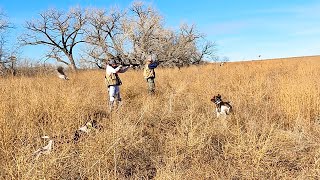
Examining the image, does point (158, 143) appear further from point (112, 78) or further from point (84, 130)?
point (112, 78)

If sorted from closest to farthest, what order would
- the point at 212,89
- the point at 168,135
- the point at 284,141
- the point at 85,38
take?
the point at 284,141, the point at 168,135, the point at 212,89, the point at 85,38

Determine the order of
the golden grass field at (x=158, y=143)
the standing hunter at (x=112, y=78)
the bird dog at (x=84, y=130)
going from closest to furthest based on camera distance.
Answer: the golden grass field at (x=158, y=143) → the bird dog at (x=84, y=130) → the standing hunter at (x=112, y=78)

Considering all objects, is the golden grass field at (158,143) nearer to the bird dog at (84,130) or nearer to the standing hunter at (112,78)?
the bird dog at (84,130)

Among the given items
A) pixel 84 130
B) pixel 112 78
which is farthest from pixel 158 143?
pixel 112 78

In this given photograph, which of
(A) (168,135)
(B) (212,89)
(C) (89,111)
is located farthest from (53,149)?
(B) (212,89)

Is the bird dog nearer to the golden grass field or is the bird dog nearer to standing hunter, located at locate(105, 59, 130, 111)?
the golden grass field

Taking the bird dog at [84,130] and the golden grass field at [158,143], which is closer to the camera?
the golden grass field at [158,143]

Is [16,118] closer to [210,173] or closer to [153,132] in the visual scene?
[153,132]

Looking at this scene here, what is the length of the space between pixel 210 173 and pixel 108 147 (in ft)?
4.06

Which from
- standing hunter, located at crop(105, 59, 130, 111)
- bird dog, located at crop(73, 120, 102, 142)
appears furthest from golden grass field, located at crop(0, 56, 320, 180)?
standing hunter, located at crop(105, 59, 130, 111)

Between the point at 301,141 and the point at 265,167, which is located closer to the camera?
the point at 265,167

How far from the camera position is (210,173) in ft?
10.4

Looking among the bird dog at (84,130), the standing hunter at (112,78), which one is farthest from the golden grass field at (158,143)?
the standing hunter at (112,78)

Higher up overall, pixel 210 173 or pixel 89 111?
pixel 89 111
